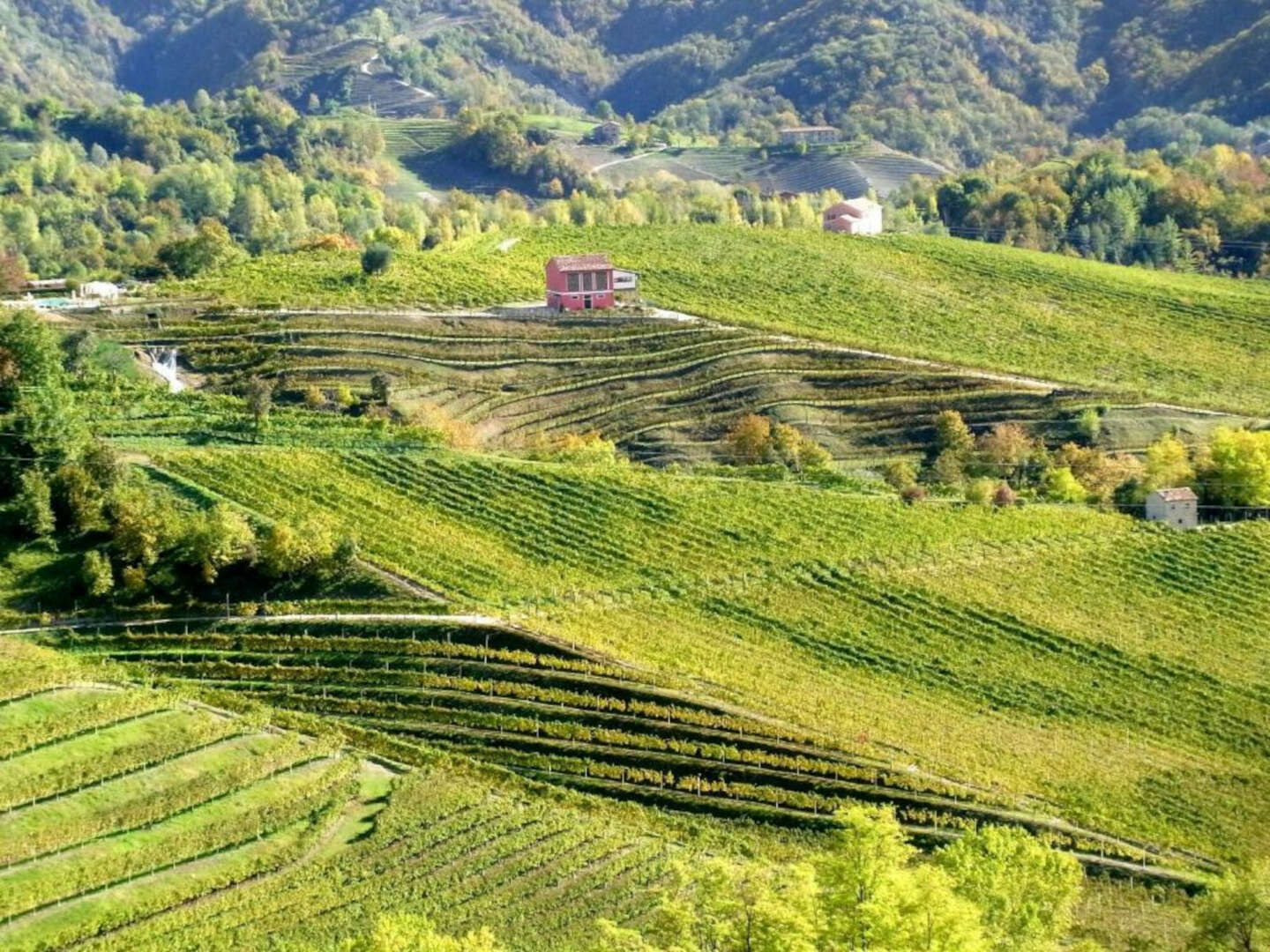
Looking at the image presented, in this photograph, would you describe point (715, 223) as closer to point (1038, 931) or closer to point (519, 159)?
point (519, 159)

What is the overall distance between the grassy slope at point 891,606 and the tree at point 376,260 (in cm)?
2553

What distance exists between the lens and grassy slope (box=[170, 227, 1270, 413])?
81188mm

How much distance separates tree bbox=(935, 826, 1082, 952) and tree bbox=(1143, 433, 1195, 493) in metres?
29.8

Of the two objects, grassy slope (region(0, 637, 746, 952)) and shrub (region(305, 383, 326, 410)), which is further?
shrub (region(305, 383, 326, 410))

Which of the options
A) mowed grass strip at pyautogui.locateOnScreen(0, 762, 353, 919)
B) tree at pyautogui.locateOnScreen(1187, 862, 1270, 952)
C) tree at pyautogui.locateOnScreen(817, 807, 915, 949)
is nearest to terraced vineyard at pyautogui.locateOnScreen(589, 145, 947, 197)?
tree at pyautogui.locateOnScreen(1187, 862, 1270, 952)

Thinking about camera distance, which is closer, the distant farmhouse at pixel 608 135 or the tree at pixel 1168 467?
the tree at pixel 1168 467

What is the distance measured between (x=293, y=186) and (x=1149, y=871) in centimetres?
10391

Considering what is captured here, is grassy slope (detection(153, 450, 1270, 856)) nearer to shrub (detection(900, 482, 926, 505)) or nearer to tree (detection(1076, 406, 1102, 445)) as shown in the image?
shrub (detection(900, 482, 926, 505))

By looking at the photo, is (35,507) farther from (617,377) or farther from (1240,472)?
(1240,472)

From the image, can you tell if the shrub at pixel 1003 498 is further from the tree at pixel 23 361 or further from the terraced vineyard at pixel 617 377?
the tree at pixel 23 361

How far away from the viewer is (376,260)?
8144 centimetres

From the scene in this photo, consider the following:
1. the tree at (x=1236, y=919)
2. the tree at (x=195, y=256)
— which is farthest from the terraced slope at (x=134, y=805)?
the tree at (x=195, y=256)

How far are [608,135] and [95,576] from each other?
5058 inches

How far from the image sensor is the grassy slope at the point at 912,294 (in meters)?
81.2
